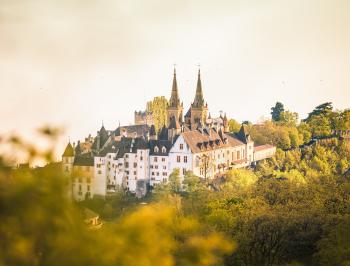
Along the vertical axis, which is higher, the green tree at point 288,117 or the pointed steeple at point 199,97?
the pointed steeple at point 199,97

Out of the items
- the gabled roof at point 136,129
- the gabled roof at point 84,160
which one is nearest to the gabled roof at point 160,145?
the gabled roof at point 84,160


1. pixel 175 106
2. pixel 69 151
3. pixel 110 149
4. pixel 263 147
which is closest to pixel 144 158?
pixel 110 149

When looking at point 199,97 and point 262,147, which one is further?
point 262,147

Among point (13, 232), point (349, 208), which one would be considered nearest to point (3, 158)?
point (13, 232)

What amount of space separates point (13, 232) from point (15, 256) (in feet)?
0.71

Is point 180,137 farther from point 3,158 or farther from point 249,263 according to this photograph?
point 3,158

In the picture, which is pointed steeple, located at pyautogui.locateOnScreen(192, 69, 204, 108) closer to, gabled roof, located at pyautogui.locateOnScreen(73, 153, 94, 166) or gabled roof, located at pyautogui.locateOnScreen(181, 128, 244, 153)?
gabled roof, located at pyautogui.locateOnScreen(181, 128, 244, 153)

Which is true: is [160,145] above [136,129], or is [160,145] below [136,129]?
below

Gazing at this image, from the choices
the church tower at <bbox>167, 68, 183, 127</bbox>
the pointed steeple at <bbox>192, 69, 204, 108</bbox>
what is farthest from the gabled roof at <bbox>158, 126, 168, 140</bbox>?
the pointed steeple at <bbox>192, 69, 204, 108</bbox>

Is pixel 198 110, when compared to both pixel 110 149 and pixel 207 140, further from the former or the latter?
pixel 110 149

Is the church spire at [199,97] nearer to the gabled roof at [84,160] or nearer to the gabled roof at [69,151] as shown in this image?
the gabled roof at [84,160]

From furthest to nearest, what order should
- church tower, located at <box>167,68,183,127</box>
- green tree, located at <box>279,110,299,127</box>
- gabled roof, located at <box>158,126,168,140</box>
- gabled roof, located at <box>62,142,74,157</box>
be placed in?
green tree, located at <box>279,110,299,127</box> < church tower, located at <box>167,68,183,127</box> < gabled roof, located at <box>158,126,168,140</box> < gabled roof, located at <box>62,142,74,157</box>

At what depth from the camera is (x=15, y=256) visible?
4.84m

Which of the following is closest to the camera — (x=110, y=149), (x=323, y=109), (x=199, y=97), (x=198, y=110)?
(x=110, y=149)
